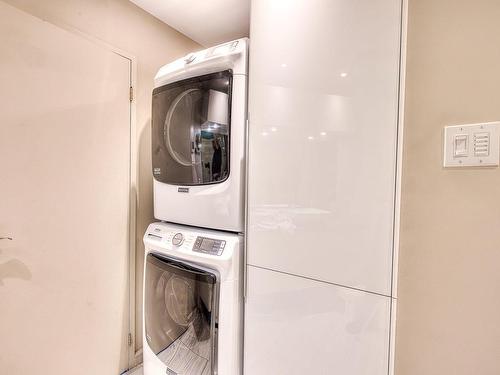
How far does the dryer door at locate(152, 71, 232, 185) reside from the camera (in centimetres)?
119

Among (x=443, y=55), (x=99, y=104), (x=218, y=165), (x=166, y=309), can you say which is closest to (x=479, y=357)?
(x=443, y=55)

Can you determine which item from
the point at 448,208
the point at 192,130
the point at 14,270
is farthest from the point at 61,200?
the point at 448,208

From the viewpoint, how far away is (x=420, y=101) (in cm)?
82

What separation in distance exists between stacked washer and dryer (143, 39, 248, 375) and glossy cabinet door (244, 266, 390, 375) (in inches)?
4.2

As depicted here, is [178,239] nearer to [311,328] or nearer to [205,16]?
[311,328]

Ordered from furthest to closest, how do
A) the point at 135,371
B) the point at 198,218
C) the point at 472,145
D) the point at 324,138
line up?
the point at 135,371 → the point at 198,218 → the point at 324,138 → the point at 472,145

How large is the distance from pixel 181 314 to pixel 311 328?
2.39 feet

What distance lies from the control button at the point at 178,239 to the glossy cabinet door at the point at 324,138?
382 millimetres

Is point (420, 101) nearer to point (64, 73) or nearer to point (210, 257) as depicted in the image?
point (210, 257)

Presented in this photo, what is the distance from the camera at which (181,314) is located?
1.34m

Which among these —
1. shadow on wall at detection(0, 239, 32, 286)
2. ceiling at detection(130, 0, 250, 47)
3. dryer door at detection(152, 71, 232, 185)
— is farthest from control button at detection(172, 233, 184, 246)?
ceiling at detection(130, 0, 250, 47)

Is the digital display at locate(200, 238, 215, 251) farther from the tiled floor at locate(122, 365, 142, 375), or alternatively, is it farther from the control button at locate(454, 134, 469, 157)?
the tiled floor at locate(122, 365, 142, 375)

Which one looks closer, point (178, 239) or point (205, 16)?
point (178, 239)

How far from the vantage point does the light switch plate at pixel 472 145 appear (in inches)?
28.0
